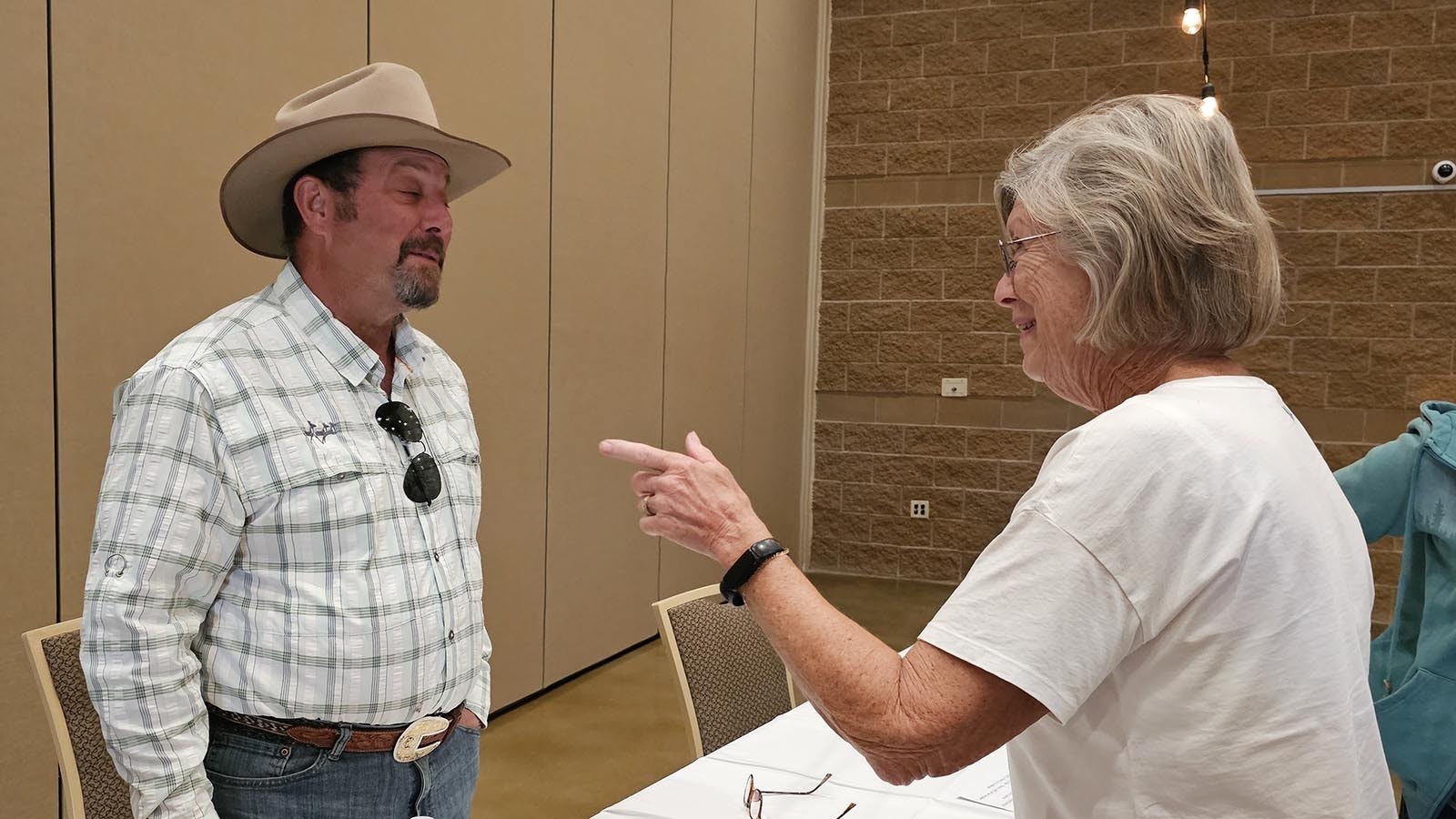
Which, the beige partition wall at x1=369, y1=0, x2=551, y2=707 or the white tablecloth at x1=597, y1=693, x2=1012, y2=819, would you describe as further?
the beige partition wall at x1=369, y1=0, x2=551, y2=707

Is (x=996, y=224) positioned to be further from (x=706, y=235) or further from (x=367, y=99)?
(x=367, y=99)

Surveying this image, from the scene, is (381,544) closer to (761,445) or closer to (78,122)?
(78,122)

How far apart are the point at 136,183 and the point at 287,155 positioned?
1.05 m

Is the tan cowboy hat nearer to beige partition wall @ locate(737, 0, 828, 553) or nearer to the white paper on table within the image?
the white paper on table

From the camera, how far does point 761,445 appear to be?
6.93 m

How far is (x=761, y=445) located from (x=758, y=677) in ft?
14.3

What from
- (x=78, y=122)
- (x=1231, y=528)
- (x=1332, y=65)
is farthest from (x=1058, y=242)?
(x=1332, y=65)

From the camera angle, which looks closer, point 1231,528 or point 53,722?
point 1231,528

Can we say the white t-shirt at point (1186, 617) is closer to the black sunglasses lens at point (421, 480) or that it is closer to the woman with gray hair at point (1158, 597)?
the woman with gray hair at point (1158, 597)

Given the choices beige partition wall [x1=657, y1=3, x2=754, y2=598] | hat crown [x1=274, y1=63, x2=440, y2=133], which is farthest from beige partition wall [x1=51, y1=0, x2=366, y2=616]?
beige partition wall [x1=657, y1=3, x2=754, y2=598]

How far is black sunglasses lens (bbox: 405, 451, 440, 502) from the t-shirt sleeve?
114 cm

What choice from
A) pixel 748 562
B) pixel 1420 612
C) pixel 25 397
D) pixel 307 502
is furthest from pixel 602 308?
pixel 748 562

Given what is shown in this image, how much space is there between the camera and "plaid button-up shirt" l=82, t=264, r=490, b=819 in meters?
1.57

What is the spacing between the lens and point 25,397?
251cm
